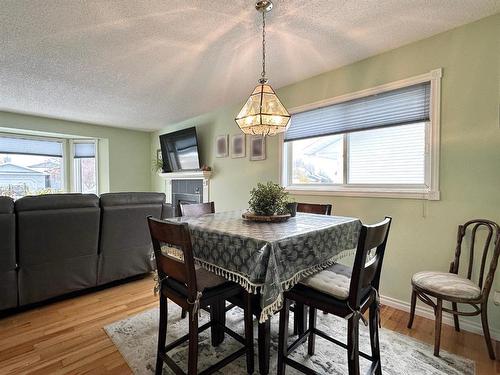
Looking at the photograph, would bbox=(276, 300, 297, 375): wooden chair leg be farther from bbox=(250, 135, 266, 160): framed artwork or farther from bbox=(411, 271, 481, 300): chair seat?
bbox=(250, 135, 266, 160): framed artwork

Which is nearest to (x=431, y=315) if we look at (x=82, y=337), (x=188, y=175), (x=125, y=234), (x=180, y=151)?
(x=82, y=337)

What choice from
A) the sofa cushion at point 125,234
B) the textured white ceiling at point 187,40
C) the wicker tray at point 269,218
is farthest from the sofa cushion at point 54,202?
the wicker tray at point 269,218

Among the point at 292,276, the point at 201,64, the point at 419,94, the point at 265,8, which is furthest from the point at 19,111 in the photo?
the point at 419,94

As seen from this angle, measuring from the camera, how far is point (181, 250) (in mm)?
1381

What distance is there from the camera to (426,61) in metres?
2.31

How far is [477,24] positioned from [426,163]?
3.62 ft

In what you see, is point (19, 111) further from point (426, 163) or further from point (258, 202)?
point (426, 163)

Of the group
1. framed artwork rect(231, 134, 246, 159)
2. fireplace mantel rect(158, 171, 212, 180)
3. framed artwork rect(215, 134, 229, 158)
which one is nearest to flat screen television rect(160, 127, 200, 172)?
fireplace mantel rect(158, 171, 212, 180)

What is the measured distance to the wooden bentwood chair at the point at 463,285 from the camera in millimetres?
1744

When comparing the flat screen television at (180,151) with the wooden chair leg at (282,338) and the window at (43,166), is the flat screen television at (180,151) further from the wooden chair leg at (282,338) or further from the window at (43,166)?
the wooden chair leg at (282,338)

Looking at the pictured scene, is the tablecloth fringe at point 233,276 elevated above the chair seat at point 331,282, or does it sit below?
above

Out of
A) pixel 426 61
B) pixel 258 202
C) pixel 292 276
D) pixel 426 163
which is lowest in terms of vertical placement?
pixel 292 276

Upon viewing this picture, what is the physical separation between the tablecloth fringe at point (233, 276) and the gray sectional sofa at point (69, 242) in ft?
5.20

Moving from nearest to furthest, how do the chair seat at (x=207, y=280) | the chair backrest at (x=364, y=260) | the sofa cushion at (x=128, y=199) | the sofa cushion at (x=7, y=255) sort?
the chair backrest at (x=364, y=260), the chair seat at (x=207, y=280), the sofa cushion at (x=7, y=255), the sofa cushion at (x=128, y=199)
